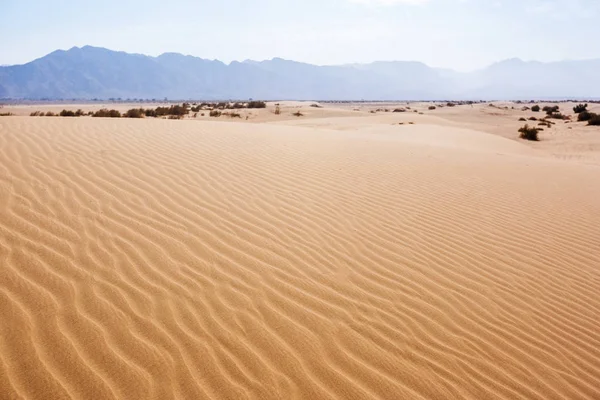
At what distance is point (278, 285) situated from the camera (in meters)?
3.34

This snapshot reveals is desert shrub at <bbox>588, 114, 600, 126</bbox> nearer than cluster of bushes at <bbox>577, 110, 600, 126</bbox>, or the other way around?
desert shrub at <bbox>588, 114, 600, 126</bbox>

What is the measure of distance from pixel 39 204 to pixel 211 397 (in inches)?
131

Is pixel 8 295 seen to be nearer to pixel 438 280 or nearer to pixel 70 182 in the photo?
pixel 70 182

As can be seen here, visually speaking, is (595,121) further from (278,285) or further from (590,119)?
(278,285)

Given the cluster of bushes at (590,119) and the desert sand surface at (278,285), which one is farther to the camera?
the cluster of bushes at (590,119)

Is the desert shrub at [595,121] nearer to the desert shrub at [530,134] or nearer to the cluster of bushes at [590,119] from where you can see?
the cluster of bushes at [590,119]

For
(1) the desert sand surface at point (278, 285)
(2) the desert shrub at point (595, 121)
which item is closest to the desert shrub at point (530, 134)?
(2) the desert shrub at point (595, 121)

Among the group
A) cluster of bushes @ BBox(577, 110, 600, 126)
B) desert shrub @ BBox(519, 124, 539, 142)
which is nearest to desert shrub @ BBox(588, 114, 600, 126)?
cluster of bushes @ BBox(577, 110, 600, 126)

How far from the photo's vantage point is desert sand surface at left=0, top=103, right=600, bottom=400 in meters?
2.46

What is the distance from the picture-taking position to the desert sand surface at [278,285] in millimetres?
2457

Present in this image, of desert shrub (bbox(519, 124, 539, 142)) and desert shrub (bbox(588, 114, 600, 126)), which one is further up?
desert shrub (bbox(588, 114, 600, 126))

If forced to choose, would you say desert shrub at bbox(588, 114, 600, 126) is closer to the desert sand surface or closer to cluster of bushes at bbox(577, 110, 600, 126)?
cluster of bushes at bbox(577, 110, 600, 126)

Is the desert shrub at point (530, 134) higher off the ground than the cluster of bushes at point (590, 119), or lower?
lower

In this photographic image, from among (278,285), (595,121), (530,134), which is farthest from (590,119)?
(278,285)
